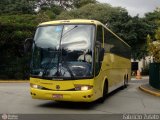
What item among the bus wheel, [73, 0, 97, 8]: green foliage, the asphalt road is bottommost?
the asphalt road

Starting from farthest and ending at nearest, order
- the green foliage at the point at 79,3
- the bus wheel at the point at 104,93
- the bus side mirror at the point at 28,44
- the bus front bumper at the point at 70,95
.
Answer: the green foliage at the point at 79,3 < the bus wheel at the point at 104,93 < the bus side mirror at the point at 28,44 < the bus front bumper at the point at 70,95

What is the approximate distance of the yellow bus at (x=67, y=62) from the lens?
536 inches

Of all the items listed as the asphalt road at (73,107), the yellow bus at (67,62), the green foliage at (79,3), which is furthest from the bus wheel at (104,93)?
the green foliage at (79,3)

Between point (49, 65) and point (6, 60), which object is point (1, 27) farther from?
point (49, 65)

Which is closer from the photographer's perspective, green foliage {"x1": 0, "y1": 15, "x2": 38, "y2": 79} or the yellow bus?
the yellow bus

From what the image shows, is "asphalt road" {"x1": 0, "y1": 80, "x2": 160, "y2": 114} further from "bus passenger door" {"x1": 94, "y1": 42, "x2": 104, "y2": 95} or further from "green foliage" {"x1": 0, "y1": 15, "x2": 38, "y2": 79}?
"green foliage" {"x1": 0, "y1": 15, "x2": 38, "y2": 79}

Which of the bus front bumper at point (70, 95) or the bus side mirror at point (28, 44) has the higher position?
the bus side mirror at point (28, 44)

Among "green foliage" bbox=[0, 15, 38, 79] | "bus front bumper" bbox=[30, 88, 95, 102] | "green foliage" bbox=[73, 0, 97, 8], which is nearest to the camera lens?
"bus front bumper" bbox=[30, 88, 95, 102]

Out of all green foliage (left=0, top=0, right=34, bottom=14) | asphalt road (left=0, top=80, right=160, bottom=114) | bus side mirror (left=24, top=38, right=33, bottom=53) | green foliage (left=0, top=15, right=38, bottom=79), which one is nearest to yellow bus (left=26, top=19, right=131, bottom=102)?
bus side mirror (left=24, top=38, right=33, bottom=53)

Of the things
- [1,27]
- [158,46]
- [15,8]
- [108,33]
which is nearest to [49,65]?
[108,33]

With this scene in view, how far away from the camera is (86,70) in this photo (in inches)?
543

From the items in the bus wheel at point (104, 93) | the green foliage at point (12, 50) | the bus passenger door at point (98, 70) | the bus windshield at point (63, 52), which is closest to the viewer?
the bus windshield at point (63, 52)

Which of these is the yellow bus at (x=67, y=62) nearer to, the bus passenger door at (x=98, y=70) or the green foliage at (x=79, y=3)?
the bus passenger door at (x=98, y=70)

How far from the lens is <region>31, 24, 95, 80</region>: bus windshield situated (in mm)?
13758
